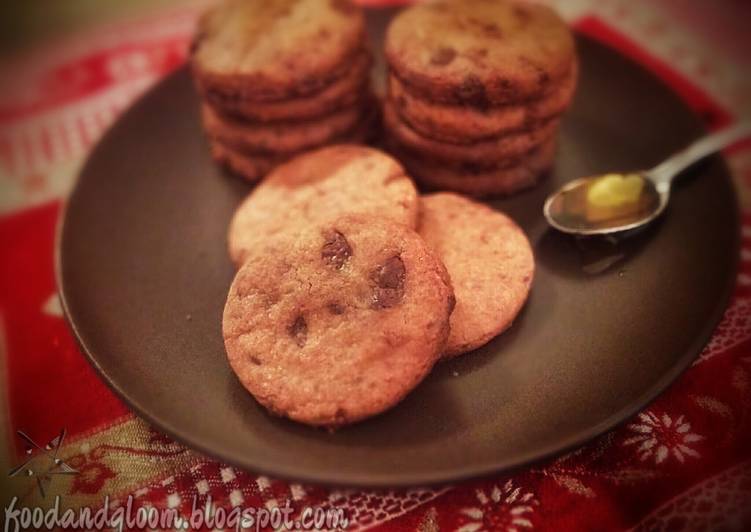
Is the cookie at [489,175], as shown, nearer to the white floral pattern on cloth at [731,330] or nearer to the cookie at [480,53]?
the cookie at [480,53]

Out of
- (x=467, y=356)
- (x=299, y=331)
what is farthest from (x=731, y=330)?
(x=299, y=331)

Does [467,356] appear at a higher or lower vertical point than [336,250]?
lower

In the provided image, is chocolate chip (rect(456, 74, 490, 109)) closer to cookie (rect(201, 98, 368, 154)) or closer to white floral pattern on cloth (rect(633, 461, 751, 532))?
cookie (rect(201, 98, 368, 154))

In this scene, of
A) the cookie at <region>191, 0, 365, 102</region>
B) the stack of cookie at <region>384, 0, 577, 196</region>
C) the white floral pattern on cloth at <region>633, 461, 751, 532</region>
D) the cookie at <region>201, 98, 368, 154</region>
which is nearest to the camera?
the white floral pattern on cloth at <region>633, 461, 751, 532</region>

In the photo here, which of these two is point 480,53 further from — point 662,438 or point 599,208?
point 662,438

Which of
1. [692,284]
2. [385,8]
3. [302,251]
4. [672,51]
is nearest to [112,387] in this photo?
[302,251]

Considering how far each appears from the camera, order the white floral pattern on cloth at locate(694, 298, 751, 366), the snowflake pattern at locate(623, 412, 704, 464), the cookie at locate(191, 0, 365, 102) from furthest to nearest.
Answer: the cookie at locate(191, 0, 365, 102) < the white floral pattern on cloth at locate(694, 298, 751, 366) < the snowflake pattern at locate(623, 412, 704, 464)

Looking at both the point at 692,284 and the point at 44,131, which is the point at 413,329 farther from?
the point at 44,131

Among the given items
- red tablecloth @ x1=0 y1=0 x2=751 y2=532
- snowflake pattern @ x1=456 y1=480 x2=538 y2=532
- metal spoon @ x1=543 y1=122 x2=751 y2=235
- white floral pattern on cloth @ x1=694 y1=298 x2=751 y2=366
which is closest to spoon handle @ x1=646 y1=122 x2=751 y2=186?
metal spoon @ x1=543 y1=122 x2=751 y2=235
